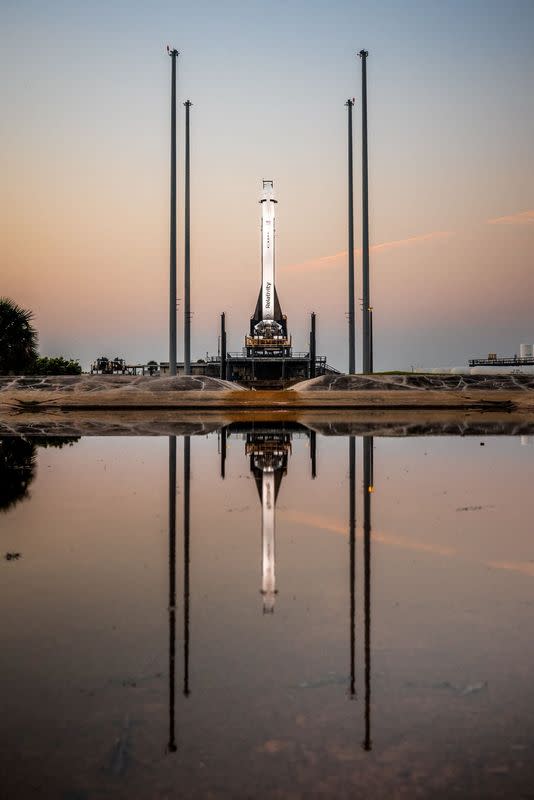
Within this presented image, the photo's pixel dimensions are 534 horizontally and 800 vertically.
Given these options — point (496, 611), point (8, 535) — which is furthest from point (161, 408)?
point (496, 611)

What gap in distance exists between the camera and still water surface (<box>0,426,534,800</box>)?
2602 mm

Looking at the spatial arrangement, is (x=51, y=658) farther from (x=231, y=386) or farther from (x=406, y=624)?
(x=231, y=386)

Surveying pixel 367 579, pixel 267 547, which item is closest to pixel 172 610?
pixel 367 579

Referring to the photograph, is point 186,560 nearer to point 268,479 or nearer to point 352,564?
point 352,564

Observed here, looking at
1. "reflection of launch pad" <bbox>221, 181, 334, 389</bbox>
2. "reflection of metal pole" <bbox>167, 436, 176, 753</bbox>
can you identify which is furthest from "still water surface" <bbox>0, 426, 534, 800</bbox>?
"reflection of launch pad" <bbox>221, 181, 334, 389</bbox>

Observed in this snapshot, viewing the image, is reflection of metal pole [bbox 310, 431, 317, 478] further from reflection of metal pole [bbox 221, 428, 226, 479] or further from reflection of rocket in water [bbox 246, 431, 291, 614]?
reflection of metal pole [bbox 221, 428, 226, 479]

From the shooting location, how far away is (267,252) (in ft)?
241

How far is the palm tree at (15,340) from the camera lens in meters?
43.8

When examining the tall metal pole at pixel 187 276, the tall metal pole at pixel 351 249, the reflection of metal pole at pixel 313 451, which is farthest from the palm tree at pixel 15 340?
the reflection of metal pole at pixel 313 451

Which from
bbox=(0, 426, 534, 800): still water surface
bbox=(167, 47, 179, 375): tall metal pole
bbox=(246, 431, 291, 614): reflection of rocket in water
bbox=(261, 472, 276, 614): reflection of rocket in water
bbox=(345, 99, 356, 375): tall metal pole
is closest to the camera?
bbox=(0, 426, 534, 800): still water surface

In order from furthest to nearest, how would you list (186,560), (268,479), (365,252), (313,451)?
(365,252) → (313,451) → (268,479) → (186,560)

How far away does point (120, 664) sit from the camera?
3.46 meters

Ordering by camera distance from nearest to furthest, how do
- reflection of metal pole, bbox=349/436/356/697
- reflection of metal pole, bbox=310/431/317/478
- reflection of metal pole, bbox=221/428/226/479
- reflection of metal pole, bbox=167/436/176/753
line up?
1. reflection of metal pole, bbox=167/436/176/753
2. reflection of metal pole, bbox=349/436/356/697
3. reflection of metal pole, bbox=221/428/226/479
4. reflection of metal pole, bbox=310/431/317/478

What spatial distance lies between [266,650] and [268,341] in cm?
6976
